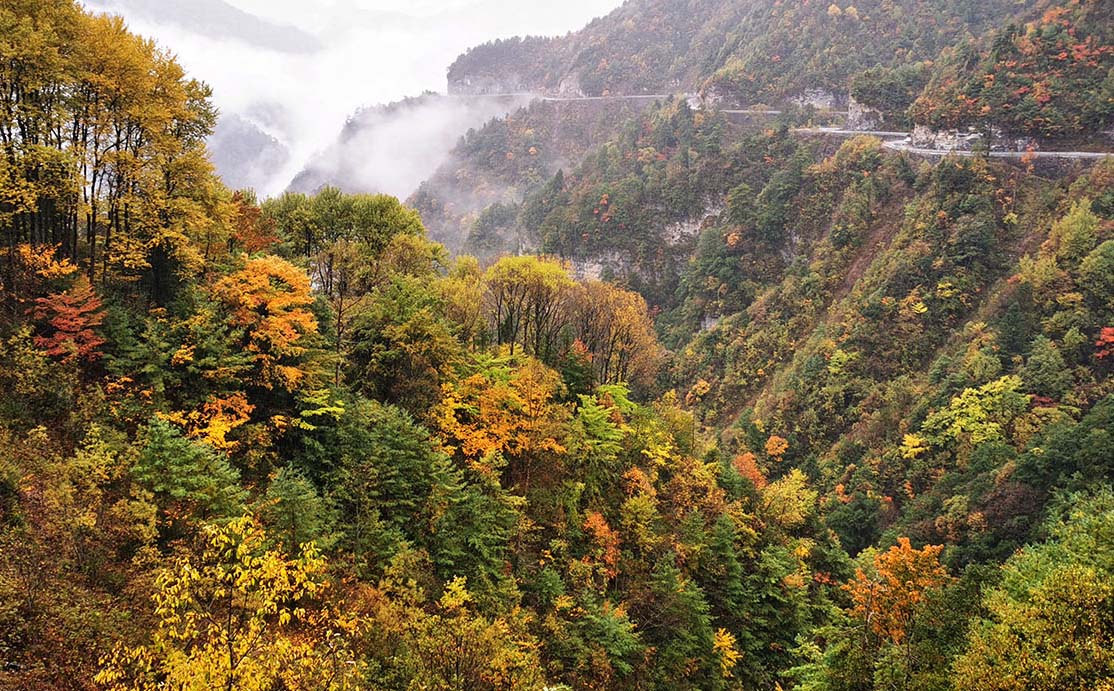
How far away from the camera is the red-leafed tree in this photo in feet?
57.2

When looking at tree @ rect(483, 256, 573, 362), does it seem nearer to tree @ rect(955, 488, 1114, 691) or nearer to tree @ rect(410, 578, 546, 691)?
tree @ rect(410, 578, 546, 691)

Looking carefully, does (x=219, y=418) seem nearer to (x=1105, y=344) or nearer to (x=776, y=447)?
(x=776, y=447)

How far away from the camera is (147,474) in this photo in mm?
15281

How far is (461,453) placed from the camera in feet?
89.0

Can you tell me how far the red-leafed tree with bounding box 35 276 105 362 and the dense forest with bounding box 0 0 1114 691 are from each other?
0.35 feet

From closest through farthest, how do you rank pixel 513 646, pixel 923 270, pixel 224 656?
pixel 224 656
pixel 513 646
pixel 923 270

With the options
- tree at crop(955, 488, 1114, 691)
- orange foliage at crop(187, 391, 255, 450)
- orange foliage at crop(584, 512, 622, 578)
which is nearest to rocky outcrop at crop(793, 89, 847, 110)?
orange foliage at crop(584, 512, 622, 578)

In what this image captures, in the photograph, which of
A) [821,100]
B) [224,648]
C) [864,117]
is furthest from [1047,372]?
[821,100]

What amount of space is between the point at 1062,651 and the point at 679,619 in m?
15.6

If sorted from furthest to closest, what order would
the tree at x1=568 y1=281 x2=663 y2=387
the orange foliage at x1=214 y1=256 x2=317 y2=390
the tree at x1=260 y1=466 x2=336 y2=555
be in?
the tree at x1=568 y1=281 x2=663 y2=387 < the orange foliage at x1=214 y1=256 x2=317 y2=390 < the tree at x1=260 y1=466 x2=336 y2=555

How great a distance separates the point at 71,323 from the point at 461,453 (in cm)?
1550

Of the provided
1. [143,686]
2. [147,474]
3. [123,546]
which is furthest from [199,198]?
[143,686]

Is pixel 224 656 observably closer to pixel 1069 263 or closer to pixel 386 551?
pixel 386 551

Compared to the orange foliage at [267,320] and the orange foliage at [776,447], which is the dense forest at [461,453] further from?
the orange foliage at [776,447]
